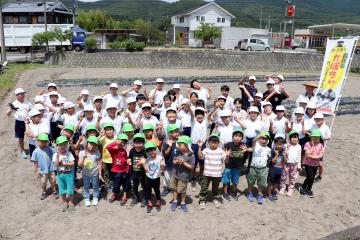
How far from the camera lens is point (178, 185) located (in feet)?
19.5

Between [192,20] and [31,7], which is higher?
[192,20]

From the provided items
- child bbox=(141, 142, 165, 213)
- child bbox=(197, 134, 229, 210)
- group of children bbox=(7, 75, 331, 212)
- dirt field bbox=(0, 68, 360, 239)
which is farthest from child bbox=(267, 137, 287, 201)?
child bbox=(141, 142, 165, 213)

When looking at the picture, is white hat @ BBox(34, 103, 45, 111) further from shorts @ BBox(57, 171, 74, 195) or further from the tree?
the tree

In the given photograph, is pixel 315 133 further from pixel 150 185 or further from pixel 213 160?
pixel 150 185

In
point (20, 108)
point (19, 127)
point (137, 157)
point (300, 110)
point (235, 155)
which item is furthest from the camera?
point (19, 127)

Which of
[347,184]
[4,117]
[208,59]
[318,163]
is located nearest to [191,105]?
[318,163]

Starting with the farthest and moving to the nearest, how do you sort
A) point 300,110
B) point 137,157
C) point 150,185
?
1. point 300,110
2. point 150,185
3. point 137,157

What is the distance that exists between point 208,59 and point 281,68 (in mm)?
5992

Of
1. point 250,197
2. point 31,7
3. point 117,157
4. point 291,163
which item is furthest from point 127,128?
point 31,7

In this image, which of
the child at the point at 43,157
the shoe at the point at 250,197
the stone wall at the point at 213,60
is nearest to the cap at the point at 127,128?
the child at the point at 43,157

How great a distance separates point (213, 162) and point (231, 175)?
67cm

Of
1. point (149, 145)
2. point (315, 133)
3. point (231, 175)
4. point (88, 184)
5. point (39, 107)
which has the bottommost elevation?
point (88, 184)

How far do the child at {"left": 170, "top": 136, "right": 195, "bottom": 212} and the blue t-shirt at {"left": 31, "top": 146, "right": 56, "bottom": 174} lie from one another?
7.05 ft

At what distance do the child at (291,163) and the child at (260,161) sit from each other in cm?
46
